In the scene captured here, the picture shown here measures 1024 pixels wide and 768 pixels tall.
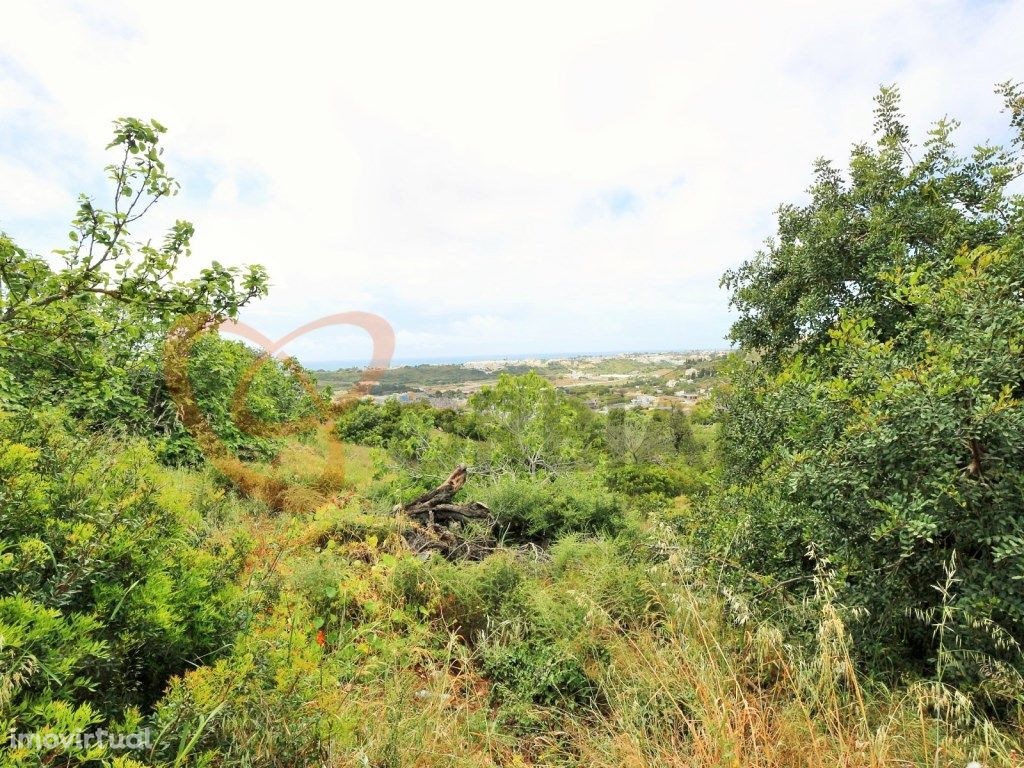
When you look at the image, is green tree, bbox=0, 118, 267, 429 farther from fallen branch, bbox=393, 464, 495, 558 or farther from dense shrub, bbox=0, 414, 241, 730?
fallen branch, bbox=393, 464, 495, 558

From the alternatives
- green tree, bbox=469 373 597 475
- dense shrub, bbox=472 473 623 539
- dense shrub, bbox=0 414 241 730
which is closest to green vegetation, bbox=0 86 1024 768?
dense shrub, bbox=0 414 241 730

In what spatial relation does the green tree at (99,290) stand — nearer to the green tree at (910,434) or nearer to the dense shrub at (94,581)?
the dense shrub at (94,581)

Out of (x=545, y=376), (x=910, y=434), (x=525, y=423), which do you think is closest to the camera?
(x=910, y=434)

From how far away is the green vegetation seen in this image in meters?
1.75

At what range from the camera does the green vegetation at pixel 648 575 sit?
1.75 metres

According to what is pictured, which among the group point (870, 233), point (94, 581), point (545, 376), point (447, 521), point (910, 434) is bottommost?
point (447, 521)

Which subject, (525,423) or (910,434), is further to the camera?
(525,423)

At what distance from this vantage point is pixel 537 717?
321 cm

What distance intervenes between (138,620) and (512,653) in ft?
9.37

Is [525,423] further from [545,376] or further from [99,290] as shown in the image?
[545,376]

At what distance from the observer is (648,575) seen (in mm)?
4355

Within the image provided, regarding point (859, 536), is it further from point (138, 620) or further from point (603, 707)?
point (138, 620)

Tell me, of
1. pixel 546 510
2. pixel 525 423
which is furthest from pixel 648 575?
pixel 525 423

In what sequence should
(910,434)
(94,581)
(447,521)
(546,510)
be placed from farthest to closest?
(546,510), (447,521), (910,434), (94,581)
